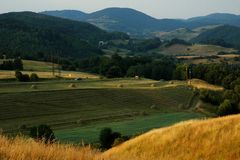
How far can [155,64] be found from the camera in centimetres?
14525

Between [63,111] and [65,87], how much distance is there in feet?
42.1

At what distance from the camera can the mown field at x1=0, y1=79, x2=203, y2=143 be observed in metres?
53.7

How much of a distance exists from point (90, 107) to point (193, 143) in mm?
50407

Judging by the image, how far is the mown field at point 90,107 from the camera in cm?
5366

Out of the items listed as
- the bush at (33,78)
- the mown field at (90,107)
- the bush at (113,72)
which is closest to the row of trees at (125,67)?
the bush at (113,72)

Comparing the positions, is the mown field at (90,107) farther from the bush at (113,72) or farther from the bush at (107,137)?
the bush at (113,72)

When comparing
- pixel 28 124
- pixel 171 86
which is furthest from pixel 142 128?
pixel 171 86

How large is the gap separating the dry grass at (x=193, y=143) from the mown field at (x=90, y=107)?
82.8 feet

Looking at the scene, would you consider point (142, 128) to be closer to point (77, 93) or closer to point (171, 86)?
point (77, 93)

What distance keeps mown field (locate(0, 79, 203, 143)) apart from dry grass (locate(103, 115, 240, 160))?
25.2m

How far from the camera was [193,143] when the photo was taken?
18.5 m

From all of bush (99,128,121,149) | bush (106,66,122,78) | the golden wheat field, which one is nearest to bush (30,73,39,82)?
bush (106,66,122,78)

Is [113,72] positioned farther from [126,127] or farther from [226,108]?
[126,127]

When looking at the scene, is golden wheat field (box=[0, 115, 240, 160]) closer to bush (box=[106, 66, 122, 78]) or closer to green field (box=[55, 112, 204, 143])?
green field (box=[55, 112, 204, 143])
